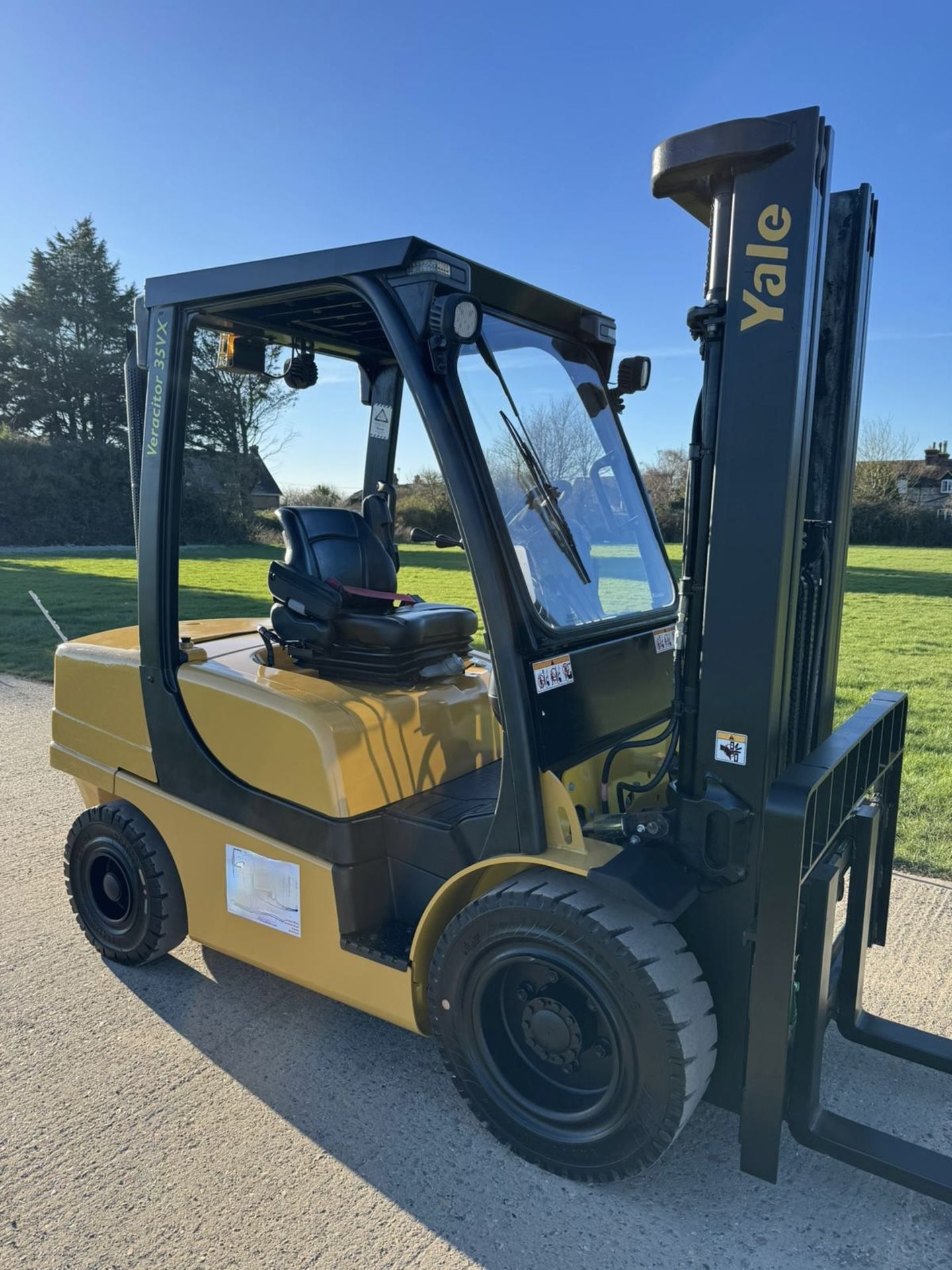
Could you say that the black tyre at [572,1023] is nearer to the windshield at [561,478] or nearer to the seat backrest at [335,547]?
the windshield at [561,478]

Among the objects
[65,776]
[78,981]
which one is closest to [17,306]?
[65,776]

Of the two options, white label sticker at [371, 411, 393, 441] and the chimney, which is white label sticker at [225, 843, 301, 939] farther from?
the chimney

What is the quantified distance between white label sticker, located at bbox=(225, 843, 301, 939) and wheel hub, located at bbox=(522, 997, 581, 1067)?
0.86 metres

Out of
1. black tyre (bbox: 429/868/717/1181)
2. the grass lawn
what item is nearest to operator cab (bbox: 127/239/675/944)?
black tyre (bbox: 429/868/717/1181)

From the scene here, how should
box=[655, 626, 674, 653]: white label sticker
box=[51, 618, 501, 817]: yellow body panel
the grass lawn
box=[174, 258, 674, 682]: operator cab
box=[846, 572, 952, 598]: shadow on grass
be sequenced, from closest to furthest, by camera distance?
box=[174, 258, 674, 682]: operator cab → box=[51, 618, 501, 817]: yellow body panel → box=[655, 626, 674, 653]: white label sticker → the grass lawn → box=[846, 572, 952, 598]: shadow on grass

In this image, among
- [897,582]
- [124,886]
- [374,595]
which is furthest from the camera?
[897,582]

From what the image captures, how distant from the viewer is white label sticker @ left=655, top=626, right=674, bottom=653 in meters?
3.16

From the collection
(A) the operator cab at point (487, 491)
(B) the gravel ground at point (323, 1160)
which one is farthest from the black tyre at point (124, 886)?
(A) the operator cab at point (487, 491)

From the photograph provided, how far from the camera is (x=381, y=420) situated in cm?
430

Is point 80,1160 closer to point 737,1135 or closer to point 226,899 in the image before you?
point 226,899

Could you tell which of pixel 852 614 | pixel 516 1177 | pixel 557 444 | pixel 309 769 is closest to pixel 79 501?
pixel 852 614

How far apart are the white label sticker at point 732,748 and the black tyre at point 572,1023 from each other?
0.44 meters

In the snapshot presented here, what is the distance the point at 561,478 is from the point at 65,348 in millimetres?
43384

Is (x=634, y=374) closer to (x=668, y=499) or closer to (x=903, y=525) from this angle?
(x=668, y=499)
